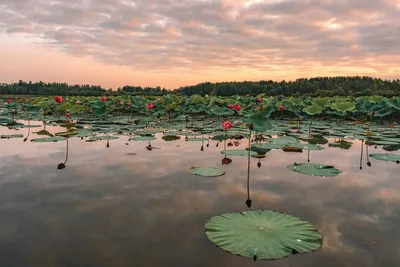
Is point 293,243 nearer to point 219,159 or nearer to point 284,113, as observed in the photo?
point 219,159

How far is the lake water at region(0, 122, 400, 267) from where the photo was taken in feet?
6.38

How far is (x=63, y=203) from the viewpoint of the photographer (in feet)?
9.10

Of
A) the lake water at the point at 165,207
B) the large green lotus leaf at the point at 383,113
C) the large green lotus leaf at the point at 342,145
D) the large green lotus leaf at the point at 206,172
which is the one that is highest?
the large green lotus leaf at the point at 383,113

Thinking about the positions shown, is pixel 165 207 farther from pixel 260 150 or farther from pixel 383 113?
pixel 383 113

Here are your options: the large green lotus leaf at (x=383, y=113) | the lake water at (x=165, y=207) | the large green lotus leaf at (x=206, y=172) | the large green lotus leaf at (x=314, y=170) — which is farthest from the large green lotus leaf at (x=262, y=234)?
the large green lotus leaf at (x=383, y=113)

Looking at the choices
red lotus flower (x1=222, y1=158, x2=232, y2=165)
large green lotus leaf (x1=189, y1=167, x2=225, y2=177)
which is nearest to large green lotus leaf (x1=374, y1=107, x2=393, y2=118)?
red lotus flower (x1=222, y1=158, x2=232, y2=165)

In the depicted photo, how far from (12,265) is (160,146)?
410 cm

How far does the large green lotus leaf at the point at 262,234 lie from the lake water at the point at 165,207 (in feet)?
0.20

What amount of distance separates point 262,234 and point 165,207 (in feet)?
3.01

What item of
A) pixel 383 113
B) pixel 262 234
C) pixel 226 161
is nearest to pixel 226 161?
pixel 226 161

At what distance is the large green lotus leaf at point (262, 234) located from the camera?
1973 millimetres

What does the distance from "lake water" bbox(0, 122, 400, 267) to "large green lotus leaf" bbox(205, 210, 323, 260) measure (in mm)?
60

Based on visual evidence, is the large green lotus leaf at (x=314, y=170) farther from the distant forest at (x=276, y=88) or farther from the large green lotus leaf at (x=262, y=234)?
the distant forest at (x=276, y=88)

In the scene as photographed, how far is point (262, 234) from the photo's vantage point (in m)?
2.14
